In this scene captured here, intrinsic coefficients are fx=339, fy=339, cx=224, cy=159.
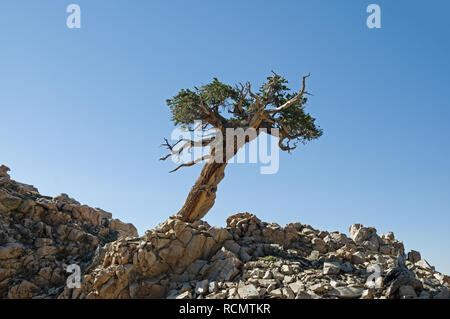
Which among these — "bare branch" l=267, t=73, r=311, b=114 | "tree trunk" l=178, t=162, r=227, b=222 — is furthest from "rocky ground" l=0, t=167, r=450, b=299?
"bare branch" l=267, t=73, r=311, b=114

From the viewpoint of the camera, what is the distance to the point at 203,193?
776 inches

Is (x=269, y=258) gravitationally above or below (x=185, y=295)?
above

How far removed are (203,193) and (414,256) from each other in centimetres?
1199

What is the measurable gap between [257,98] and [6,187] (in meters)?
16.4

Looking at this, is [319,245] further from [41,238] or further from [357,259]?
[41,238]

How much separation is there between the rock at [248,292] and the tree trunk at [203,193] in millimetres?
7986

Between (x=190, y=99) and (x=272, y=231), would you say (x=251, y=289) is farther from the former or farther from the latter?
(x=190, y=99)

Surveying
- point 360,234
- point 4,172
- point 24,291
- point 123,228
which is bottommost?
point 24,291

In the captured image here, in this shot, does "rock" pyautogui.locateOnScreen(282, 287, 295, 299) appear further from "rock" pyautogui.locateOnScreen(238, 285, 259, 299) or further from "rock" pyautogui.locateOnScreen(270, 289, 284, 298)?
"rock" pyautogui.locateOnScreen(238, 285, 259, 299)

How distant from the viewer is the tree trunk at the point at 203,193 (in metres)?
19.7

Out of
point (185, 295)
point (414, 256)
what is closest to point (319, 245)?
point (414, 256)

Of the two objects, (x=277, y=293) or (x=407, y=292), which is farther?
(x=277, y=293)
